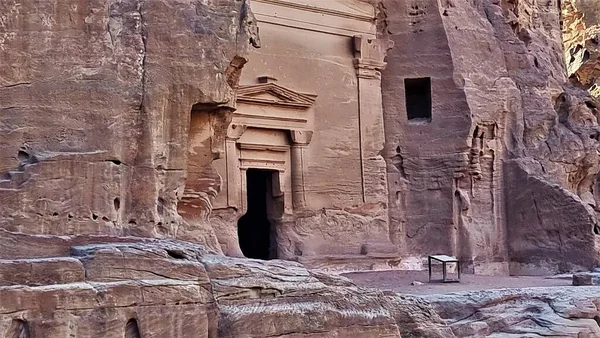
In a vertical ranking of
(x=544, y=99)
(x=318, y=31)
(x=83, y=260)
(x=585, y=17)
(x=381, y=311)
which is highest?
(x=585, y=17)

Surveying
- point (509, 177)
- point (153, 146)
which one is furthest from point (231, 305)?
point (509, 177)

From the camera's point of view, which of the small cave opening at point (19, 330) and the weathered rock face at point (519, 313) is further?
the weathered rock face at point (519, 313)

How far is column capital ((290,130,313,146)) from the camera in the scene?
13727 mm

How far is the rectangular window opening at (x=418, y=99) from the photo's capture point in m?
15.6

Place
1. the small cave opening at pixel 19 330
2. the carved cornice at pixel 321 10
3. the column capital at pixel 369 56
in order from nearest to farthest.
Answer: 1. the small cave opening at pixel 19 330
2. the carved cornice at pixel 321 10
3. the column capital at pixel 369 56

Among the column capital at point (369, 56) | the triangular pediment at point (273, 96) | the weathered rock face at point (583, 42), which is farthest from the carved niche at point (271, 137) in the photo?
the weathered rock face at point (583, 42)

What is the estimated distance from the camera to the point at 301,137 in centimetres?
1380

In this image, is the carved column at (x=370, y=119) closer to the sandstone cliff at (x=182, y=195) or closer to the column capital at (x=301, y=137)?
the sandstone cliff at (x=182, y=195)

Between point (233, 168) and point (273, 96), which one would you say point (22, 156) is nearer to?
point (233, 168)

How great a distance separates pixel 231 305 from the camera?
7.17m

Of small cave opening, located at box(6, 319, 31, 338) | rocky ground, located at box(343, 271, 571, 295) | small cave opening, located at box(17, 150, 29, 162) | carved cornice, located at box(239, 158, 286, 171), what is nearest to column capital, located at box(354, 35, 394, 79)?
carved cornice, located at box(239, 158, 286, 171)

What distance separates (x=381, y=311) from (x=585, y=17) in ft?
69.8

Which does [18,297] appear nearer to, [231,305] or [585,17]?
[231,305]

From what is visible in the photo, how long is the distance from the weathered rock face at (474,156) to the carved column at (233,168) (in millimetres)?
3417
